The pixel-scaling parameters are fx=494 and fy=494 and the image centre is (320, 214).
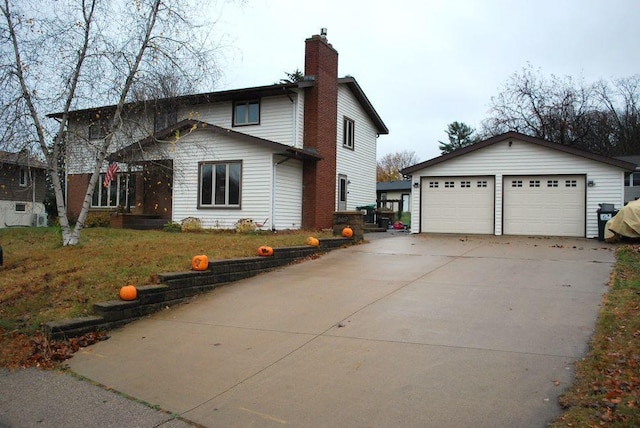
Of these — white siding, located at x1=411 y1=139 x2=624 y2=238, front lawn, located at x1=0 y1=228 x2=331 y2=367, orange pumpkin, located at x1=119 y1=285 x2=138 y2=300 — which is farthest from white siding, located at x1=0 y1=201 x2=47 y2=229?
orange pumpkin, located at x1=119 y1=285 x2=138 y2=300

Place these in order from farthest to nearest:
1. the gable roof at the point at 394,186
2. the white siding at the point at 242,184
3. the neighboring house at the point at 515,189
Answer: the gable roof at the point at 394,186, the white siding at the point at 242,184, the neighboring house at the point at 515,189

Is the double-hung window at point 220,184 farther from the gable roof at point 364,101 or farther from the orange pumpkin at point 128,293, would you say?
the orange pumpkin at point 128,293

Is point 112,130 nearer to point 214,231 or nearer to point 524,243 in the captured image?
point 214,231

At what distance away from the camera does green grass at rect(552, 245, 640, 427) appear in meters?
3.71

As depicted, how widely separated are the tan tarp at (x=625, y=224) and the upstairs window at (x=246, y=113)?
1363 cm

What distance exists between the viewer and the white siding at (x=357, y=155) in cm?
2261

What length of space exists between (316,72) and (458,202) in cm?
783

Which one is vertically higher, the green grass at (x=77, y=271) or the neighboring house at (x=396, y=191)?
the neighboring house at (x=396, y=191)

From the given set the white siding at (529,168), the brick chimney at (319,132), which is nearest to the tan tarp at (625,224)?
the white siding at (529,168)

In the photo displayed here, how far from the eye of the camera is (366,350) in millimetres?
5660

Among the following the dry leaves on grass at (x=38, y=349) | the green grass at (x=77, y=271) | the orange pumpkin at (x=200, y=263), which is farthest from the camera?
the orange pumpkin at (x=200, y=263)

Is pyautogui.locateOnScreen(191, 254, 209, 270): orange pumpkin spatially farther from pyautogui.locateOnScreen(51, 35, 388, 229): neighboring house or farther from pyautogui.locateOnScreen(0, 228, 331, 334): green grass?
pyautogui.locateOnScreen(51, 35, 388, 229): neighboring house

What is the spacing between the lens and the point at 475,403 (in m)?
4.26

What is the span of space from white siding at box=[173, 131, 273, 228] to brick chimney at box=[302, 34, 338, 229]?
7.73 feet
